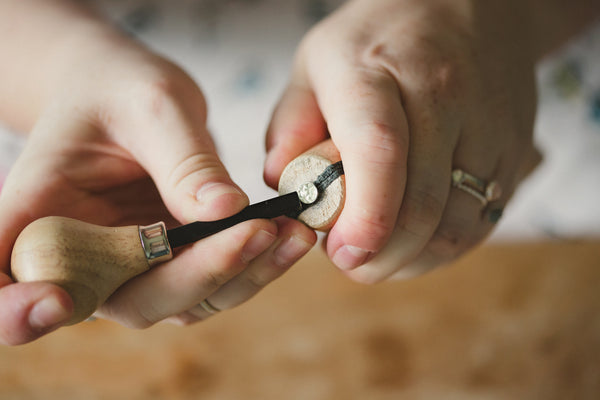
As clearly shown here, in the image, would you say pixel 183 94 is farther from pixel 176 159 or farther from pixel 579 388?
pixel 579 388

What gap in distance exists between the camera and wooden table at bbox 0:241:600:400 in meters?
0.92

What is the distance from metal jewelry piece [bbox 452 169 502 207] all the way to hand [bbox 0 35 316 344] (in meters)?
0.19

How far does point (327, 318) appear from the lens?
968 millimetres

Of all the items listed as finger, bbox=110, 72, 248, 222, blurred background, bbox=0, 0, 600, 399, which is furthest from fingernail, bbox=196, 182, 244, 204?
blurred background, bbox=0, 0, 600, 399

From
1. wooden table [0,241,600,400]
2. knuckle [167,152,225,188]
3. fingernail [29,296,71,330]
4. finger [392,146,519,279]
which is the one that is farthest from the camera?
wooden table [0,241,600,400]

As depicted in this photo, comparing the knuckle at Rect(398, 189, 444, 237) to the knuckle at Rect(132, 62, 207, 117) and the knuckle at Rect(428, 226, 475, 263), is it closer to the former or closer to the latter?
the knuckle at Rect(428, 226, 475, 263)

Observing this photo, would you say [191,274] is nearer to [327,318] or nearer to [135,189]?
[135,189]

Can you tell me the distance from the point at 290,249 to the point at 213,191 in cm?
9

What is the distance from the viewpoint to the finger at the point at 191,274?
0.44m

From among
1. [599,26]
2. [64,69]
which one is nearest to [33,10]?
[64,69]

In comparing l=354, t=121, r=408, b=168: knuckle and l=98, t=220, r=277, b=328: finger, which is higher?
l=354, t=121, r=408, b=168: knuckle

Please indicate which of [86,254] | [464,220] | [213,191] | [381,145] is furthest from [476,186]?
[86,254]

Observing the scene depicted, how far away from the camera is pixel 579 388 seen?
2.94 feet

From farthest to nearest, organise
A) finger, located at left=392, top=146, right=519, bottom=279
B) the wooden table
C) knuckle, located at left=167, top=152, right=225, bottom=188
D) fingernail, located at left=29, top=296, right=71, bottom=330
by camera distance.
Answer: the wooden table → finger, located at left=392, top=146, right=519, bottom=279 → knuckle, located at left=167, top=152, right=225, bottom=188 → fingernail, located at left=29, top=296, right=71, bottom=330
